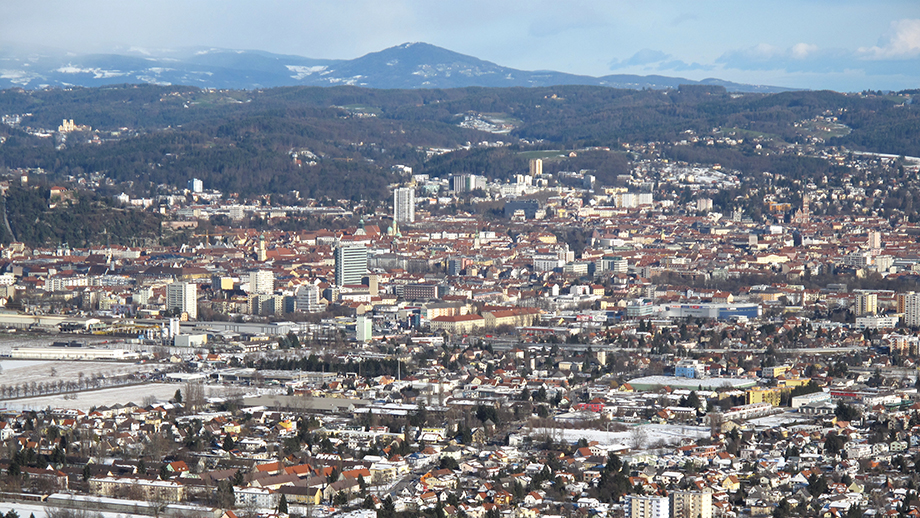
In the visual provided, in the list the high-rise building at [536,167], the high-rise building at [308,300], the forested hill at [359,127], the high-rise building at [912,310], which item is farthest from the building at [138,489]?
the high-rise building at [536,167]

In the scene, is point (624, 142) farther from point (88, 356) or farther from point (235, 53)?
point (235, 53)

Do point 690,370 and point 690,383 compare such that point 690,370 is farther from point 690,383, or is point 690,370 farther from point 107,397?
point 107,397

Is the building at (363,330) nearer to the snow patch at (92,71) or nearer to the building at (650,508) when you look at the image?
the building at (650,508)

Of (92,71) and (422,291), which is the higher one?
(92,71)

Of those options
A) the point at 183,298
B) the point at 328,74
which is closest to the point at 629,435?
the point at 183,298

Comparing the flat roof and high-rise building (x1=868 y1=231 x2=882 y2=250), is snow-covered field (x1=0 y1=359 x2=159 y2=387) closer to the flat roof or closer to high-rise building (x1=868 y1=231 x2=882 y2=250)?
the flat roof
